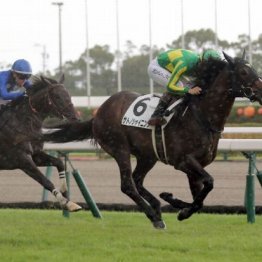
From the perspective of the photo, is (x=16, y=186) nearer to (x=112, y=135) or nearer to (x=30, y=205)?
(x=30, y=205)

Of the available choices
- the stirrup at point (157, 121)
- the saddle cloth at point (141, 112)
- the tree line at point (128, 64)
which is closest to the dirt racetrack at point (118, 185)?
the saddle cloth at point (141, 112)

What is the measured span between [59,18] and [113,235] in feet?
112

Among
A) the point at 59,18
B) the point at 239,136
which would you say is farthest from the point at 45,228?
the point at 59,18

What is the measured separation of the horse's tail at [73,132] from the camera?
8.92m

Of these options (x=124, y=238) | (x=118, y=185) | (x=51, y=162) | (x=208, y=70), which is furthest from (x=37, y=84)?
(x=118, y=185)

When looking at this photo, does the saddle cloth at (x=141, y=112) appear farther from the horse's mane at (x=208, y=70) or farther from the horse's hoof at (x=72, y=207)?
the horse's hoof at (x=72, y=207)

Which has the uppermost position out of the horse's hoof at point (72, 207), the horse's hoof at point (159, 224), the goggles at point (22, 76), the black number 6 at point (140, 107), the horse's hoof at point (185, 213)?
the goggles at point (22, 76)

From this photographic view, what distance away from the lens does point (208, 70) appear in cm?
800

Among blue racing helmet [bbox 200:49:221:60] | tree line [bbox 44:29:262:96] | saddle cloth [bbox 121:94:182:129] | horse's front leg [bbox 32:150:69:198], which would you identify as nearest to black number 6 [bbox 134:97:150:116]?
saddle cloth [bbox 121:94:182:129]

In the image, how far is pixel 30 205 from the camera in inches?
379

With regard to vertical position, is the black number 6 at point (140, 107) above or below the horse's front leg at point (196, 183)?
Answer: above

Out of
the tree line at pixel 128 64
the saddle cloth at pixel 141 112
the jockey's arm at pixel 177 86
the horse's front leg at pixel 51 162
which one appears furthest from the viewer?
the tree line at pixel 128 64

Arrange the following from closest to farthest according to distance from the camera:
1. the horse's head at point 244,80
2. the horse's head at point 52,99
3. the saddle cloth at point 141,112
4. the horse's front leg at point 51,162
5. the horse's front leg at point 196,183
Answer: the horse's front leg at point 196,183
the horse's head at point 244,80
the saddle cloth at point 141,112
the horse's front leg at point 51,162
the horse's head at point 52,99

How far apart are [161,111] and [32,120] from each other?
137 centimetres
